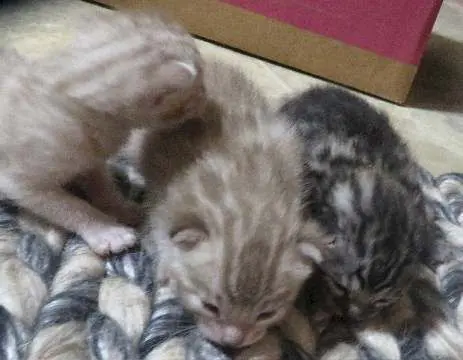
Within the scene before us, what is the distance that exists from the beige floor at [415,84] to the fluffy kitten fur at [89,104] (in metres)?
0.72

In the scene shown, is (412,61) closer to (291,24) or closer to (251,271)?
(291,24)

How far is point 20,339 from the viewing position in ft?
3.43

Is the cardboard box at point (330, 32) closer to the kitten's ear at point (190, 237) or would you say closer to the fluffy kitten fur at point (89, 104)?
the fluffy kitten fur at point (89, 104)

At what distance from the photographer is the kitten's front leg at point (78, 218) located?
1.19 meters

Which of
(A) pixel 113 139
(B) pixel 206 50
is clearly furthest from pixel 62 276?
(B) pixel 206 50

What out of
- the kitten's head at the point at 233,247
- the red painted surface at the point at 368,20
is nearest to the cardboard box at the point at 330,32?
the red painted surface at the point at 368,20

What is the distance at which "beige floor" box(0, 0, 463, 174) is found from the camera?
6.19 ft

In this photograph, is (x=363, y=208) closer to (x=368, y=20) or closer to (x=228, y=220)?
(x=228, y=220)

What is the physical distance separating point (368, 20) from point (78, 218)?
1010mm

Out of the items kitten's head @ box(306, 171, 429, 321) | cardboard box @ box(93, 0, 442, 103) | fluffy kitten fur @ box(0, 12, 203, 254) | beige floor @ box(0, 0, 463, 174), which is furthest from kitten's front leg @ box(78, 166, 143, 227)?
cardboard box @ box(93, 0, 442, 103)

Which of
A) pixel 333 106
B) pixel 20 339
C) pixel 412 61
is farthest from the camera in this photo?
pixel 412 61

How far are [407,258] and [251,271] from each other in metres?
0.25

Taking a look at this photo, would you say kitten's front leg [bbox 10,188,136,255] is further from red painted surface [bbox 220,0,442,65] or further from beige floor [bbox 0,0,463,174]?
red painted surface [bbox 220,0,442,65]

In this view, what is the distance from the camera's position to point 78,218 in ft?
3.97
